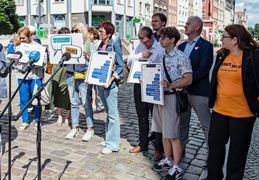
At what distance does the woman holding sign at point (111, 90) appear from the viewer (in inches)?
197

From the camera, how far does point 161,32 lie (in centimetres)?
413

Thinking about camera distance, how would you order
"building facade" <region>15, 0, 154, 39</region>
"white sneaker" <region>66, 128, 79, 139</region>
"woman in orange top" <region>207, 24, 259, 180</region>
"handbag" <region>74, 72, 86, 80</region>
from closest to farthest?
"woman in orange top" <region>207, 24, 259, 180</region> → "handbag" <region>74, 72, 86, 80</region> → "white sneaker" <region>66, 128, 79, 139</region> → "building facade" <region>15, 0, 154, 39</region>

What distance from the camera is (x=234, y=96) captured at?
350cm

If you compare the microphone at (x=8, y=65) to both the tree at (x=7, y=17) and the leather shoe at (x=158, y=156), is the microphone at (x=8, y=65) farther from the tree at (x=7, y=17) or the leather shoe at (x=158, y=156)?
the tree at (x=7, y=17)

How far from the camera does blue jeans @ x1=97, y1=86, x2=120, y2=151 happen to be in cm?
510

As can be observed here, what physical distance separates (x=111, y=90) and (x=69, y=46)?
1.07 m

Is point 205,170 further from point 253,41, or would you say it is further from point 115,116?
point 253,41

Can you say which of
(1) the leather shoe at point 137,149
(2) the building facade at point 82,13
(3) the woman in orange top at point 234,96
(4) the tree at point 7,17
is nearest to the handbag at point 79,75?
(1) the leather shoe at point 137,149

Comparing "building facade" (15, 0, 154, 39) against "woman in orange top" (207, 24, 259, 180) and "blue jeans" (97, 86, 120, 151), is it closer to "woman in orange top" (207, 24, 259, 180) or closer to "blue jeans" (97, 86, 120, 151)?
"blue jeans" (97, 86, 120, 151)

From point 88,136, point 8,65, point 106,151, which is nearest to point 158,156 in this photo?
point 106,151

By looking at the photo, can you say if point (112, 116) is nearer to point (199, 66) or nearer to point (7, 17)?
point (199, 66)

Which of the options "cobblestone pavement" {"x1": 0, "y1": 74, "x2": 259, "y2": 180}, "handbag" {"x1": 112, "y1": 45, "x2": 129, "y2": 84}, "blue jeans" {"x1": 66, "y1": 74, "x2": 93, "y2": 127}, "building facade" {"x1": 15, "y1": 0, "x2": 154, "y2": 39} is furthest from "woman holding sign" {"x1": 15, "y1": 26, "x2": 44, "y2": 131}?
"building facade" {"x1": 15, "y1": 0, "x2": 154, "y2": 39}

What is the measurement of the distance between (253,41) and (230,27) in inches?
11.5

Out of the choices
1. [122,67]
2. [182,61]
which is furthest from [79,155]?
[182,61]
